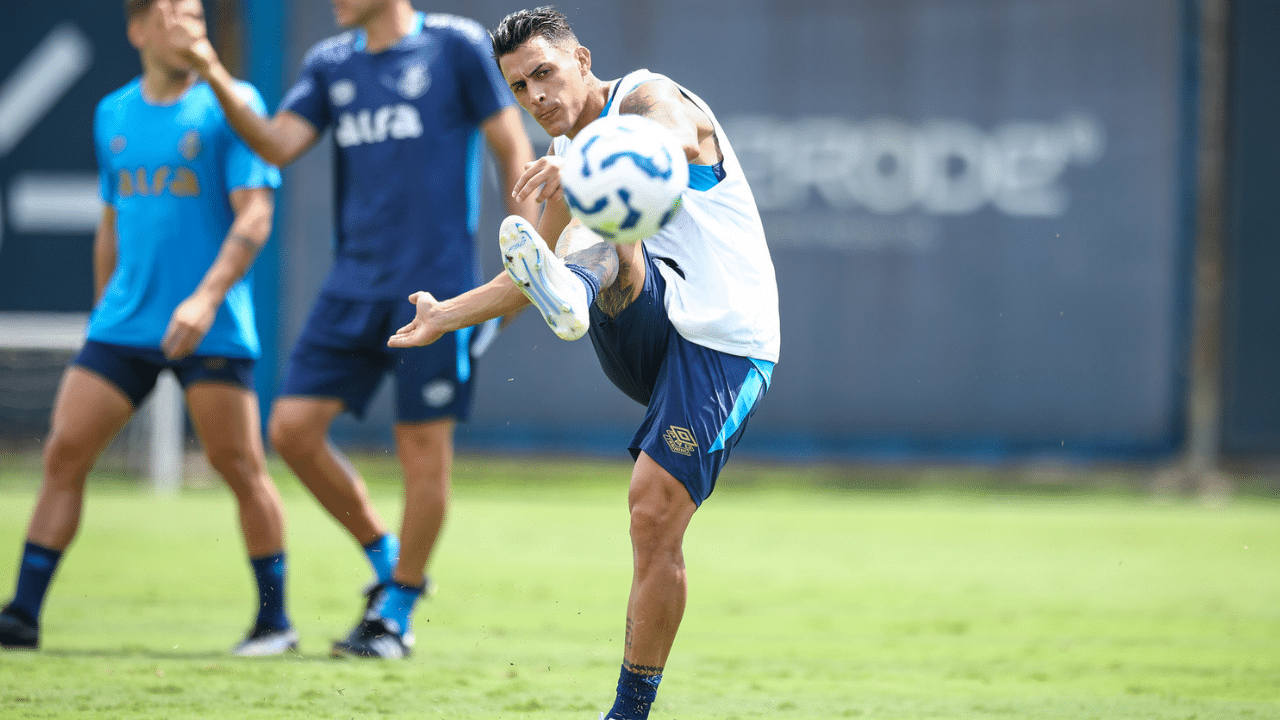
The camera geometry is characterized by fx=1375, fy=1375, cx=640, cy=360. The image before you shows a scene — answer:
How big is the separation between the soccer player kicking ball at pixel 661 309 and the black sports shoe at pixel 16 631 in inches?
88.3

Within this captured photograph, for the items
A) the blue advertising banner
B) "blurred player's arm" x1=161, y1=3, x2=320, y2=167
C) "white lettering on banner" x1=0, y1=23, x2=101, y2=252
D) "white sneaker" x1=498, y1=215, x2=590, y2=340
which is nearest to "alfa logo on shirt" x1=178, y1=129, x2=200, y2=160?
"blurred player's arm" x1=161, y1=3, x2=320, y2=167

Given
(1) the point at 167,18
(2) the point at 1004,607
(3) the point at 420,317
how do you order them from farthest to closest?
1. (2) the point at 1004,607
2. (1) the point at 167,18
3. (3) the point at 420,317

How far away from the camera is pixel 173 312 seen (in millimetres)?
4871

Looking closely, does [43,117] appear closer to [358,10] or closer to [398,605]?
[358,10]

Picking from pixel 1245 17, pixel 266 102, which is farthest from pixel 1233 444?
pixel 266 102

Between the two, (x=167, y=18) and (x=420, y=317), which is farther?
(x=167, y=18)

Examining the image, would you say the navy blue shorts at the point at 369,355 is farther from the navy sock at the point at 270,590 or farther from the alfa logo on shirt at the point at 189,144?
the alfa logo on shirt at the point at 189,144

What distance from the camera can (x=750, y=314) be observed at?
3588 millimetres

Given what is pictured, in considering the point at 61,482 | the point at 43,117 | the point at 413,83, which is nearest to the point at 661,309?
the point at 413,83

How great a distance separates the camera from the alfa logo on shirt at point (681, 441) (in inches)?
136

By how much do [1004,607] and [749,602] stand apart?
1.12 m

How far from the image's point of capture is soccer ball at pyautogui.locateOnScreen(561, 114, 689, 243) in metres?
3.02

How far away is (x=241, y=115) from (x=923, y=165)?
748 cm

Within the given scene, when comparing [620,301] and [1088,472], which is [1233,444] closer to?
[1088,472]
